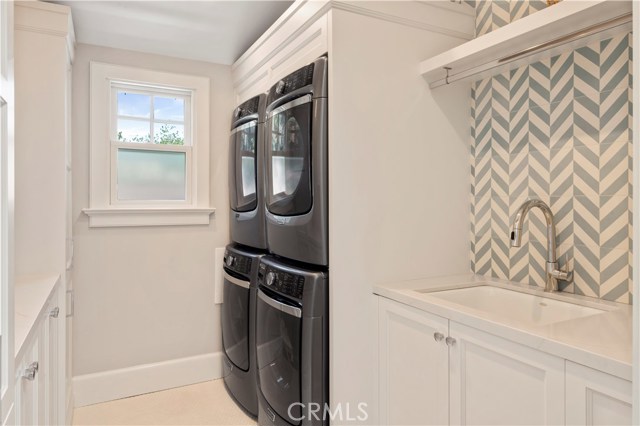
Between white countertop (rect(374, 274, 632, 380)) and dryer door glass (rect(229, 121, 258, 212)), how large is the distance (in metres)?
1.14

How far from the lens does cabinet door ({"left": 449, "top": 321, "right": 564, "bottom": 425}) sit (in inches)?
44.6

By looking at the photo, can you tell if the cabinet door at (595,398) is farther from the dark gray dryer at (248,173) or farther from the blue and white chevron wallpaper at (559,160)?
the dark gray dryer at (248,173)

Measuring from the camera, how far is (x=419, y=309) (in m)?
1.59

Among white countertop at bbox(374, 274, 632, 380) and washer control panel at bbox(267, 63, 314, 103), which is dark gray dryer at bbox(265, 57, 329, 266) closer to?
washer control panel at bbox(267, 63, 314, 103)

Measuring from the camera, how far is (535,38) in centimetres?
153

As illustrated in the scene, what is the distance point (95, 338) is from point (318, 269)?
5.87 ft

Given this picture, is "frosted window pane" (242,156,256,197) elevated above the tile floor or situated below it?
above

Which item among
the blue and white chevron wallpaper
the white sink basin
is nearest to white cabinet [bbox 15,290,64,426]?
the white sink basin

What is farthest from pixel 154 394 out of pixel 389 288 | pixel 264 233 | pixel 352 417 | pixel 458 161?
pixel 458 161

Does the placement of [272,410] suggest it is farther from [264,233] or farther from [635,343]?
[635,343]

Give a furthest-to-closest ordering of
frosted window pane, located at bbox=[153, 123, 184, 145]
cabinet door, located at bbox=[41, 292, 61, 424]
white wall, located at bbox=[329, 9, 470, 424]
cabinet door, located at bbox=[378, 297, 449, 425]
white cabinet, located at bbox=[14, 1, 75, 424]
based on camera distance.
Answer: frosted window pane, located at bbox=[153, 123, 184, 145]
white cabinet, located at bbox=[14, 1, 75, 424]
white wall, located at bbox=[329, 9, 470, 424]
cabinet door, located at bbox=[41, 292, 61, 424]
cabinet door, located at bbox=[378, 297, 449, 425]

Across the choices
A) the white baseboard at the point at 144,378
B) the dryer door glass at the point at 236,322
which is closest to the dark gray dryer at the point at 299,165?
the dryer door glass at the point at 236,322

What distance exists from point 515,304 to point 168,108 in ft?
8.29

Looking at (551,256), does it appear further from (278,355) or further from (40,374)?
(40,374)
